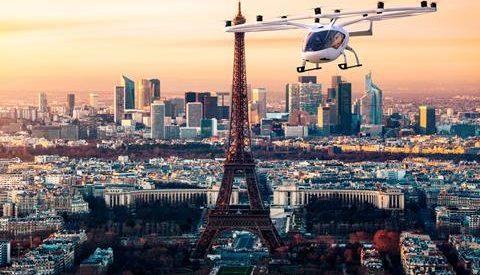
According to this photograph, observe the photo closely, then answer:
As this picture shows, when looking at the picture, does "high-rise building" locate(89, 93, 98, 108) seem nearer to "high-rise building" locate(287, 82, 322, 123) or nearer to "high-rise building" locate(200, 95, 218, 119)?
"high-rise building" locate(200, 95, 218, 119)

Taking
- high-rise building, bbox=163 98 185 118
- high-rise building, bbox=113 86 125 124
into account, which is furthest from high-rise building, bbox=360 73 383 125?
high-rise building, bbox=113 86 125 124

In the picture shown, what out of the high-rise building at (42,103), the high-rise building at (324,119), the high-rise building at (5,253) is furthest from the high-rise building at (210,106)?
the high-rise building at (5,253)

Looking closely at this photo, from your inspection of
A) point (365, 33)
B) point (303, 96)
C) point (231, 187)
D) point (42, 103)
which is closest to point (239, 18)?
point (231, 187)

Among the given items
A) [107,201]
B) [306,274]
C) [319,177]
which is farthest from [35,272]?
[319,177]

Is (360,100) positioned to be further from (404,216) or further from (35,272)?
(35,272)

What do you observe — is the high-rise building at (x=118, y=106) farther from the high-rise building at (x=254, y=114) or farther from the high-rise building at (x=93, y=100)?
the high-rise building at (x=254, y=114)
